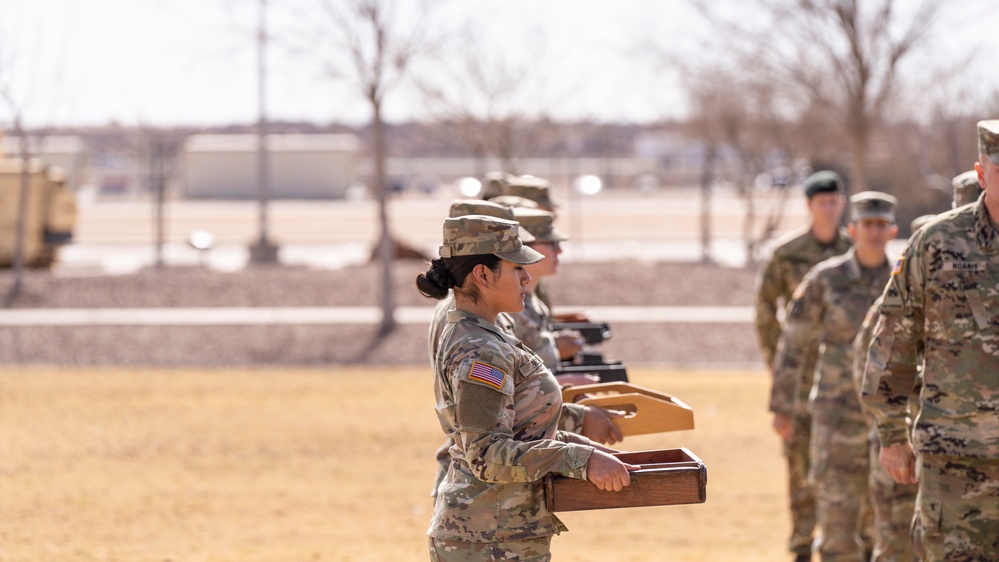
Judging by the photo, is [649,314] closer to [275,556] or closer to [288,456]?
[288,456]

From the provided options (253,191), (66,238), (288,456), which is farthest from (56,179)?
(253,191)

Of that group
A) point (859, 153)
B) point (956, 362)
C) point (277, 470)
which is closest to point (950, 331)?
point (956, 362)

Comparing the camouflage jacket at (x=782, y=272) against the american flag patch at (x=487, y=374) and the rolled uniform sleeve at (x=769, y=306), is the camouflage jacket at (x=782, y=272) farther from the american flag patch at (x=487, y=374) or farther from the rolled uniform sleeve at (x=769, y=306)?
the american flag patch at (x=487, y=374)

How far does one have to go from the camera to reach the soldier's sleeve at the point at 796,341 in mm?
7856

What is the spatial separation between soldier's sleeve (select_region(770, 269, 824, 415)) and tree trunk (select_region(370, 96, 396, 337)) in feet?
35.5

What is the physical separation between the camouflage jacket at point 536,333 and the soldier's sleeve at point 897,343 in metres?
1.24

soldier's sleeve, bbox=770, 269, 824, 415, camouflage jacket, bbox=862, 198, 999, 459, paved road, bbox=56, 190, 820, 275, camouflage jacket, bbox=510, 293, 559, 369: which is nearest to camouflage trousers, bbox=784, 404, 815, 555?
soldier's sleeve, bbox=770, 269, 824, 415

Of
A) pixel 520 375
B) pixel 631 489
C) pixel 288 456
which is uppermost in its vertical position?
pixel 520 375

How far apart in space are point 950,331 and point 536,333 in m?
1.59

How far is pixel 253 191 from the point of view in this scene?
70.3 m

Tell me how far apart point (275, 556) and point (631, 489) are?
4.47 metres

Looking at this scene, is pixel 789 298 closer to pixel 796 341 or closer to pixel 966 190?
pixel 796 341

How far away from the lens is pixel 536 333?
5.59 m

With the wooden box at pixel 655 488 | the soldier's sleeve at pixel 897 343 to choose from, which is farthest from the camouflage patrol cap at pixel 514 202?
the wooden box at pixel 655 488
